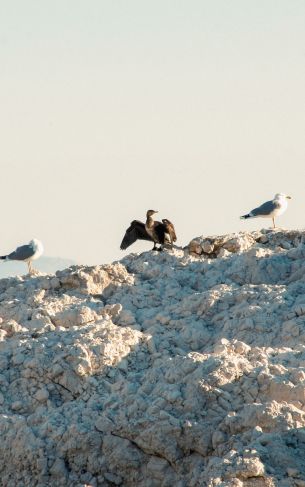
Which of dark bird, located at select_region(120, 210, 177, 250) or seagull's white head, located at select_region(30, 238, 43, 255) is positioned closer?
dark bird, located at select_region(120, 210, 177, 250)

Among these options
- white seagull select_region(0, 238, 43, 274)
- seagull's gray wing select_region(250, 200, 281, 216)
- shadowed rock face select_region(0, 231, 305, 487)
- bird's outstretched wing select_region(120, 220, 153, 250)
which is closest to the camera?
shadowed rock face select_region(0, 231, 305, 487)

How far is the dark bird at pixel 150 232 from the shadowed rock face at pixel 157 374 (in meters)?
3.70

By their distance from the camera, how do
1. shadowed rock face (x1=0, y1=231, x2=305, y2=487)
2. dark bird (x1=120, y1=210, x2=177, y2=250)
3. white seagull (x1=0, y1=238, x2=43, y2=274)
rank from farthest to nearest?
white seagull (x1=0, y1=238, x2=43, y2=274), dark bird (x1=120, y1=210, x2=177, y2=250), shadowed rock face (x1=0, y1=231, x2=305, y2=487)

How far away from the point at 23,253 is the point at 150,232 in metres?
3.03

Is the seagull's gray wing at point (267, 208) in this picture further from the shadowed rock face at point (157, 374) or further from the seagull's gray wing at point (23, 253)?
the shadowed rock face at point (157, 374)

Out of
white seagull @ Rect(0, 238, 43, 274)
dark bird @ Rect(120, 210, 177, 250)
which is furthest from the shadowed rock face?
white seagull @ Rect(0, 238, 43, 274)

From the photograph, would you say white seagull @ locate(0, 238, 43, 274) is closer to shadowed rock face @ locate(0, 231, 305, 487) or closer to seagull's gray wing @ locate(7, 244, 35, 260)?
seagull's gray wing @ locate(7, 244, 35, 260)

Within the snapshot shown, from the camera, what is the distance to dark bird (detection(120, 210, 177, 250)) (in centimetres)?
2752

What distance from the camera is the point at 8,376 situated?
19125 millimetres

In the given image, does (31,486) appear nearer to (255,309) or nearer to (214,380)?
(214,380)

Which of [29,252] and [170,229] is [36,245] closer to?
[29,252]

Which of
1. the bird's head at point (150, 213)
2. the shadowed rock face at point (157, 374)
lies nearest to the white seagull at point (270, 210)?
the bird's head at point (150, 213)

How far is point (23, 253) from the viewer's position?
2906cm

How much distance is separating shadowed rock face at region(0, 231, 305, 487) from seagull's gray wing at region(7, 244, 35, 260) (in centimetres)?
522
